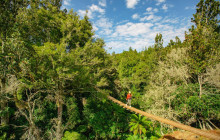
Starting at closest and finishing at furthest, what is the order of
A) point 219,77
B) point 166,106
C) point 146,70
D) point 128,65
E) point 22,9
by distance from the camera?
point 22,9, point 219,77, point 166,106, point 146,70, point 128,65

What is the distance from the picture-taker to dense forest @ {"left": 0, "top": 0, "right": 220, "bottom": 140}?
615cm

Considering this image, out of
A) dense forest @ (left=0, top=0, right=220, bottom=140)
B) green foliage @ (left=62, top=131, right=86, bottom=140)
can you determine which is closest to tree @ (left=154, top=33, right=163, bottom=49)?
dense forest @ (left=0, top=0, right=220, bottom=140)

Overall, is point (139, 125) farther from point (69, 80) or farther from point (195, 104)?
point (69, 80)

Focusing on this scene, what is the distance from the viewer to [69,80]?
9.19 metres

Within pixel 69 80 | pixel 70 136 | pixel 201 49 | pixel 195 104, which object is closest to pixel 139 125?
pixel 195 104

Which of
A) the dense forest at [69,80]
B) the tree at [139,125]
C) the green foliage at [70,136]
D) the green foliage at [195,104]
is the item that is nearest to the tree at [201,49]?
the dense forest at [69,80]

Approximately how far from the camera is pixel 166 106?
11445mm

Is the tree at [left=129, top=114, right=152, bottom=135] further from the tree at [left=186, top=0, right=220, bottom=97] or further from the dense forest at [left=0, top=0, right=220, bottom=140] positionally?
the tree at [left=186, top=0, right=220, bottom=97]

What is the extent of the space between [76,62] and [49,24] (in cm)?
524

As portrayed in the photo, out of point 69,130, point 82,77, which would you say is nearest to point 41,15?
point 82,77

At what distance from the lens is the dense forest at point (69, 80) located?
242 inches

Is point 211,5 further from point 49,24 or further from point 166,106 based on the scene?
point 49,24

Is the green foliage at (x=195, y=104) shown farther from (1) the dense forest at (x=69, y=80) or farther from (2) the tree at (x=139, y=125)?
(2) the tree at (x=139, y=125)

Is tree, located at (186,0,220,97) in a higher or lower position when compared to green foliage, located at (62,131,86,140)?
higher
